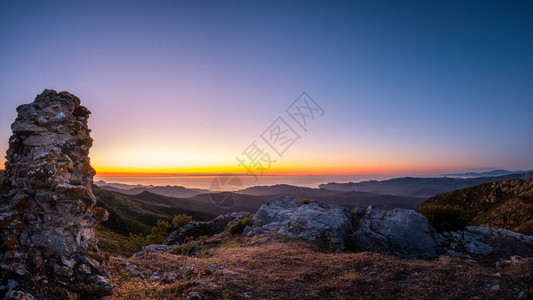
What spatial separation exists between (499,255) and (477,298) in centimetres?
1255

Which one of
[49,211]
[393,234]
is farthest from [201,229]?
[49,211]

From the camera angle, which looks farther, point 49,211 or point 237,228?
point 237,228

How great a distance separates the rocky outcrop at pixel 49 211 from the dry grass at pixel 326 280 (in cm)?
126

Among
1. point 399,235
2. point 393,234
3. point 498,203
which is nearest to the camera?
point 399,235

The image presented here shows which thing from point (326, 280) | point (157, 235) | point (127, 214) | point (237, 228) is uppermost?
point (326, 280)

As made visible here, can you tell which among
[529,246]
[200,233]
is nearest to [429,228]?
[529,246]

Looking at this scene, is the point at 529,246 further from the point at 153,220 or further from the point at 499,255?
the point at 153,220

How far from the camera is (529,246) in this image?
1531 centimetres

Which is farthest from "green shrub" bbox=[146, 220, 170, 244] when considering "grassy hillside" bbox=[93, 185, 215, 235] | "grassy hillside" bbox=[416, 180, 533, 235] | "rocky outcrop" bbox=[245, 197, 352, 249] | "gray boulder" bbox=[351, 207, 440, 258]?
"grassy hillside" bbox=[93, 185, 215, 235]

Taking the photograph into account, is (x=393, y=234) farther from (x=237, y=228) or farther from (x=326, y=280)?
(x=237, y=228)

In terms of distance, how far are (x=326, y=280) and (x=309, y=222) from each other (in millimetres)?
9320

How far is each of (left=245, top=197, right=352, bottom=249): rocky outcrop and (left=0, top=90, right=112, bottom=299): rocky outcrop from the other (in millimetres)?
12111

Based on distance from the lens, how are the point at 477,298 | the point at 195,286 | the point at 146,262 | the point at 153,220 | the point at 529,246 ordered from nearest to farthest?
the point at 477,298
the point at 195,286
the point at 146,262
the point at 529,246
the point at 153,220

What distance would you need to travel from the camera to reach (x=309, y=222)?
56.1ft
